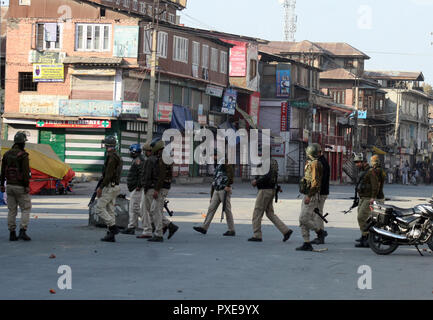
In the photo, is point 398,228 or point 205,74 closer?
point 398,228

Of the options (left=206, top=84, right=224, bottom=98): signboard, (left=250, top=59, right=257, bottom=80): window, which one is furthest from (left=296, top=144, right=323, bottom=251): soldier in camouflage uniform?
(left=250, top=59, right=257, bottom=80): window

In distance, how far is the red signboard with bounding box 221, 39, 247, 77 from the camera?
56.5 meters

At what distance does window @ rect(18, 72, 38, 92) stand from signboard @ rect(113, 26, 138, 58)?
213 inches

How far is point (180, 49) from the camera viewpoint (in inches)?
1902

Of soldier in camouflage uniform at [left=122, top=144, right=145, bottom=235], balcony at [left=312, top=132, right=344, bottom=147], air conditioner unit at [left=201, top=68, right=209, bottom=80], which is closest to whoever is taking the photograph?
soldier in camouflage uniform at [left=122, top=144, right=145, bottom=235]

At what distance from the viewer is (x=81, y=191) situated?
34000mm

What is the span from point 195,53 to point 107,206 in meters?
36.7

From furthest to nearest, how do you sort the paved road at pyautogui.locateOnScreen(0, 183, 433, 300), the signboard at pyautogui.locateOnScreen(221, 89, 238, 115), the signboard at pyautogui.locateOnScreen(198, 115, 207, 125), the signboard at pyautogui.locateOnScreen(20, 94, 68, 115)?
the signboard at pyautogui.locateOnScreen(221, 89, 238, 115) → the signboard at pyautogui.locateOnScreen(198, 115, 207, 125) → the signboard at pyautogui.locateOnScreen(20, 94, 68, 115) → the paved road at pyautogui.locateOnScreen(0, 183, 433, 300)

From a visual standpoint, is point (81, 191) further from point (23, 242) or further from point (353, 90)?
point (353, 90)

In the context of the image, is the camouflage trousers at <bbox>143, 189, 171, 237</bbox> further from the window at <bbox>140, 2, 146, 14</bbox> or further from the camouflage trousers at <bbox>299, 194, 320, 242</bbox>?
the window at <bbox>140, 2, 146, 14</bbox>

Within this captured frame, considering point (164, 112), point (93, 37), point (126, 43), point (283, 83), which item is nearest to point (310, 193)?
point (126, 43)

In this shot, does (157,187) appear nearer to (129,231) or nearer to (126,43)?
(129,231)
